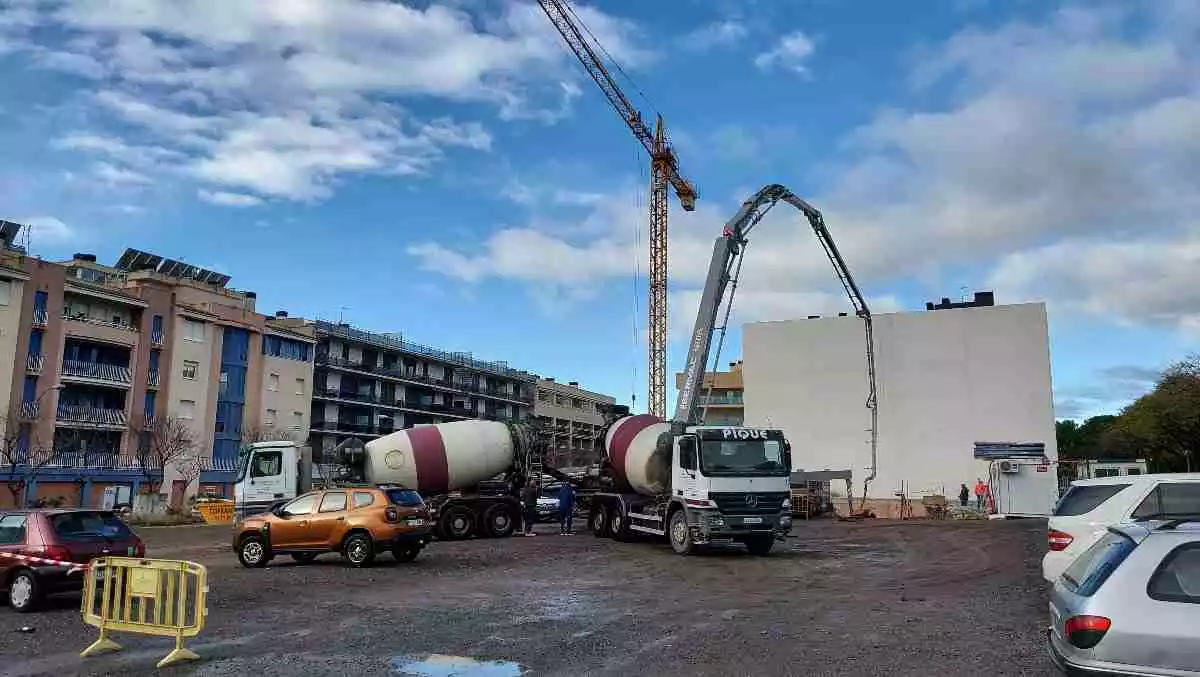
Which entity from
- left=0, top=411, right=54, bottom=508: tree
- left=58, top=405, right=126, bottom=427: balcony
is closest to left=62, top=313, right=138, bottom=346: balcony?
left=58, top=405, right=126, bottom=427: balcony

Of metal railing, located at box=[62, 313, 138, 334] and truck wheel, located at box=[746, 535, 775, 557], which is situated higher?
metal railing, located at box=[62, 313, 138, 334]

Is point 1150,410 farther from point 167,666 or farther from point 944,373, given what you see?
point 167,666

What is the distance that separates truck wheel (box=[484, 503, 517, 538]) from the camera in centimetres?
2723

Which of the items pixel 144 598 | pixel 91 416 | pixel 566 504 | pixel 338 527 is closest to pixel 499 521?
pixel 566 504

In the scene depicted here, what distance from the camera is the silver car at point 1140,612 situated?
564 cm

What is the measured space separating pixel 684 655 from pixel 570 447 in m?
21.8

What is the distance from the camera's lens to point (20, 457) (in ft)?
156

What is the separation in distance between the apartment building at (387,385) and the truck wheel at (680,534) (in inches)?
2070

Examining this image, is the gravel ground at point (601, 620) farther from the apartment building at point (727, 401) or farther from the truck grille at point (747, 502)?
the apartment building at point (727, 401)

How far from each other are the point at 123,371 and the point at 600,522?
40080 mm

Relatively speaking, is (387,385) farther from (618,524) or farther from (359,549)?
(359,549)

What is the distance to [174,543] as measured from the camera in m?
27.9

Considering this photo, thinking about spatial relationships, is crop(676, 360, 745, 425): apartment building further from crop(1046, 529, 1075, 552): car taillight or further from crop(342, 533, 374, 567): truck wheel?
crop(1046, 529, 1075, 552): car taillight

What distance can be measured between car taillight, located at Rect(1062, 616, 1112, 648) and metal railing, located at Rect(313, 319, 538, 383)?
257 ft
